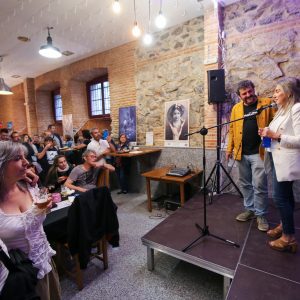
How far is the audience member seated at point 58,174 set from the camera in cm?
272

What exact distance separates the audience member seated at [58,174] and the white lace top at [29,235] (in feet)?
4.95

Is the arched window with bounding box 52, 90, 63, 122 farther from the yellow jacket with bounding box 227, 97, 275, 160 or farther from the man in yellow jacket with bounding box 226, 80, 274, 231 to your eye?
the man in yellow jacket with bounding box 226, 80, 274, 231

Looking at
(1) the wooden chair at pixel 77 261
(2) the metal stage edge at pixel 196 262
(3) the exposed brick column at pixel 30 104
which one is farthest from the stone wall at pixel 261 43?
(3) the exposed brick column at pixel 30 104

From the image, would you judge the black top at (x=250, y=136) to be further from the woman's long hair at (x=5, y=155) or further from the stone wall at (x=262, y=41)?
the woman's long hair at (x=5, y=155)

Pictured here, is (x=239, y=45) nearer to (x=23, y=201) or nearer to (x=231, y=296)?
(x=231, y=296)

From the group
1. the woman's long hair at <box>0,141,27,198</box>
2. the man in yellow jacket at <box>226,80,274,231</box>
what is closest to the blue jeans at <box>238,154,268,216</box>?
the man in yellow jacket at <box>226,80,274,231</box>

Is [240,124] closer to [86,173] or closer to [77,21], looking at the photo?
[86,173]

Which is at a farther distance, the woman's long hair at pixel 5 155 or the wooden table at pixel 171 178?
the wooden table at pixel 171 178

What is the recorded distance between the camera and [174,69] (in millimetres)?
4090

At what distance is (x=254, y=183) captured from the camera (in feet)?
7.51

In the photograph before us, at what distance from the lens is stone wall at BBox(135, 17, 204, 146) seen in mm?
3832

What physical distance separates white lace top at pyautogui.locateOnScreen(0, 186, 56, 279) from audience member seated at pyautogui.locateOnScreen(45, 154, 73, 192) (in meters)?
1.51

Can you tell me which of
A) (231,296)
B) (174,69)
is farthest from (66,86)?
(231,296)

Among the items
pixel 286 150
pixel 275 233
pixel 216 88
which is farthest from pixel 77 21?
pixel 275 233
